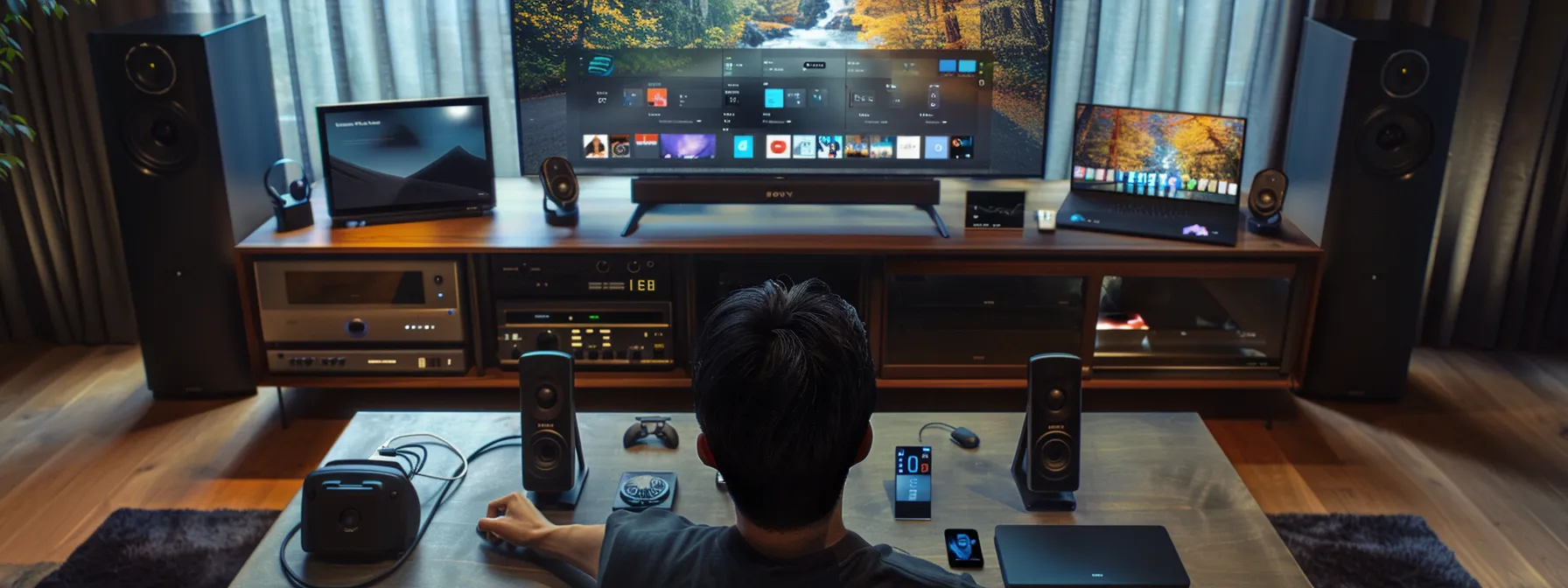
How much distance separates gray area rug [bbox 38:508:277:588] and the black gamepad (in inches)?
41.6

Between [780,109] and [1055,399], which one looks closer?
[1055,399]

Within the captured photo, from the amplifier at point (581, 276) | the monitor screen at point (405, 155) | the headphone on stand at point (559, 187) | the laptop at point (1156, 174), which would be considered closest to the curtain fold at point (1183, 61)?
the laptop at point (1156, 174)

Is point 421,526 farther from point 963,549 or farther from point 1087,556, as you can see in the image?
point 1087,556

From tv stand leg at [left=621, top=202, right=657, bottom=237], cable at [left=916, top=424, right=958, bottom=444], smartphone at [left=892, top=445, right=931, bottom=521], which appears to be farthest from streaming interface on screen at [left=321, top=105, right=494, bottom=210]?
smartphone at [left=892, top=445, right=931, bottom=521]

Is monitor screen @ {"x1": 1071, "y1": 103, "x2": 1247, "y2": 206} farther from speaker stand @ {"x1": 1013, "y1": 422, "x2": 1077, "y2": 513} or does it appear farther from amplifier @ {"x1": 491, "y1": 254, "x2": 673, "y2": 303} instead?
speaker stand @ {"x1": 1013, "y1": 422, "x2": 1077, "y2": 513}

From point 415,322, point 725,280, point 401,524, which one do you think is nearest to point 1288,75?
point 725,280

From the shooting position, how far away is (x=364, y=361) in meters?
3.01

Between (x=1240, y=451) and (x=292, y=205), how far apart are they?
96.3 inches

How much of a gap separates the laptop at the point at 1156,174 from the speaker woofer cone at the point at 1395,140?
286 mm

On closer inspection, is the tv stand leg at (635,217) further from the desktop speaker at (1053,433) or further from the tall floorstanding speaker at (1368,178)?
the tall floorstanding speaker at (1368,178)

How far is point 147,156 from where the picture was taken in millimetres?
2877

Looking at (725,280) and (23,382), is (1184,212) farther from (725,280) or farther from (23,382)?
(23,382)

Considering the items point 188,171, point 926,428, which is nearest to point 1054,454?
point 926,428

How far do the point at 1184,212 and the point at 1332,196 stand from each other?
13.8 inches
